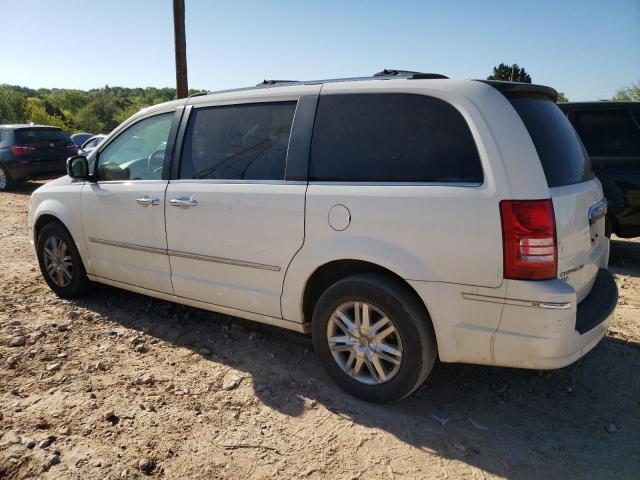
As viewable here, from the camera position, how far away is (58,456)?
267 cm

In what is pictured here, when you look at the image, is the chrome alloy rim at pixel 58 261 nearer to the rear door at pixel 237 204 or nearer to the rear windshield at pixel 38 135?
the rear door at pixel 237 204

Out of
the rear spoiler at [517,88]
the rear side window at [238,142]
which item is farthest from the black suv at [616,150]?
the rear side window at [238,142]

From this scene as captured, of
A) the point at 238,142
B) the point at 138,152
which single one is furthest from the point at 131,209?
the point at 238,142

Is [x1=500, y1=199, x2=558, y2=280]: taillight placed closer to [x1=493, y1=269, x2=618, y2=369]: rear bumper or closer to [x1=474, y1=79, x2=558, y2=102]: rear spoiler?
[x1=493, y1=269, x2=618, y2=369]: rear bumper

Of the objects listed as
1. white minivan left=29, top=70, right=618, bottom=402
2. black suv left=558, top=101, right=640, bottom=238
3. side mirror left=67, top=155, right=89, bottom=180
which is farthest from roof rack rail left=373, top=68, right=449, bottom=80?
black suv left=558, top=101, right=640, bottom=238

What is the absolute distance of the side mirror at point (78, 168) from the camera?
4520 mm

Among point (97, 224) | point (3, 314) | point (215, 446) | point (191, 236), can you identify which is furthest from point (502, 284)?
point (3, 314)

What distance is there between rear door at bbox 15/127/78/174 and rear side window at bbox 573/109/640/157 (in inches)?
474

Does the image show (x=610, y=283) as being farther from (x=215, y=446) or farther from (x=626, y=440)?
(x=215, y=446)

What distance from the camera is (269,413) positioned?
10.1 feet

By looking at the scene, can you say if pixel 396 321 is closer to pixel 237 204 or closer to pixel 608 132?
pixel 237 204

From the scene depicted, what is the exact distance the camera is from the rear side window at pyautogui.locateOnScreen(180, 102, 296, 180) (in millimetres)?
3400

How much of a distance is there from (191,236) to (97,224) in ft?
4.03

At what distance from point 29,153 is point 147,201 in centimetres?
1086
